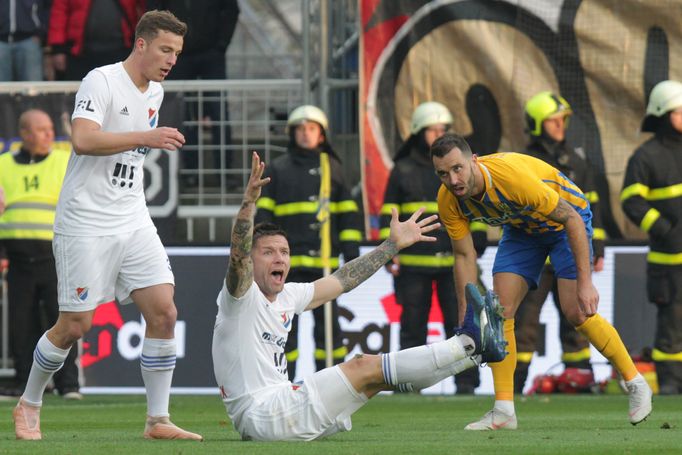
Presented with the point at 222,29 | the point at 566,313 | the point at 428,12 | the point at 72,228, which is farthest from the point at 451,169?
the point at 222,29

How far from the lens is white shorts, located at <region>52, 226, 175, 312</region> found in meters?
8.75

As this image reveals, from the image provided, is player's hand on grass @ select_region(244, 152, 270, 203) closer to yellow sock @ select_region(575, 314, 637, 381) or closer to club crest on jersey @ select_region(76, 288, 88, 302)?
club crest on jersey @ select_region(76, 288, 88, 302)

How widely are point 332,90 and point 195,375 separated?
3.23m

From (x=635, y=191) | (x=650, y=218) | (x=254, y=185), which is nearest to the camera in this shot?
(x=254, y=185)

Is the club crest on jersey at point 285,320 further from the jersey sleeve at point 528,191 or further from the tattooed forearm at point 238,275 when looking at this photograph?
the jersey sleeve at point 528,191

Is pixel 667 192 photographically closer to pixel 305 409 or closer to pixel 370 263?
pixel 370 263

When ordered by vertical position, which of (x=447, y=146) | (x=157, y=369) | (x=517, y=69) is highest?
(x=517, y=69)

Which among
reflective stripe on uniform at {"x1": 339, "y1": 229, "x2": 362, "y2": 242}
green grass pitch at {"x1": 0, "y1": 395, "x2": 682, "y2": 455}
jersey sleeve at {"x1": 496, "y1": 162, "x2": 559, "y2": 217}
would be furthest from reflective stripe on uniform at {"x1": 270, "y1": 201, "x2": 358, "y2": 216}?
jersey sleeve at {"x1": 496, "y1": 162, "x2": 559, "y2": 217}

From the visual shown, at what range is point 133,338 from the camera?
15070mm

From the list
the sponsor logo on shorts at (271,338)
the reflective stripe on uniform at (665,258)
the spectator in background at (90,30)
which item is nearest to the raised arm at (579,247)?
the sponsor logo on shorts at (271,338)

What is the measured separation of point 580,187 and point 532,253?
14.0 feet

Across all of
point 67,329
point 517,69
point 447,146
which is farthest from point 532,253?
point 517,69

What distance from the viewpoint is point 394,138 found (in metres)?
15.3

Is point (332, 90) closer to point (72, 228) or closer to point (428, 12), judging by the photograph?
point (428, 12)
